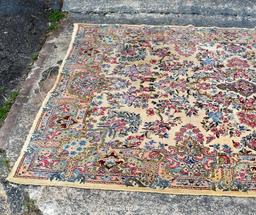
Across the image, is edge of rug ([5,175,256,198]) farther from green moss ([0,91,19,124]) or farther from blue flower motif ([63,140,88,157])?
green moss ([0,91,19,124])

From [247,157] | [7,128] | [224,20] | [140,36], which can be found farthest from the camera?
[224,20]

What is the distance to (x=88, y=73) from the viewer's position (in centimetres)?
465

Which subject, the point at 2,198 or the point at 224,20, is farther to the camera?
the point at 224,20

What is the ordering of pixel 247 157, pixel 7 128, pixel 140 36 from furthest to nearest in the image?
pixel 140 36, pixel 7 128, pixel 247 157

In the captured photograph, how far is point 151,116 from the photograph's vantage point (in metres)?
4.07

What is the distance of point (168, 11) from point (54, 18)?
126cm

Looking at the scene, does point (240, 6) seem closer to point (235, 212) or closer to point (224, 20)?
point (224, 20)

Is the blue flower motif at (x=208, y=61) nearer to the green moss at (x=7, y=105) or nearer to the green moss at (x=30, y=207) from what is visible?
the green moss at (x=7, y=105)

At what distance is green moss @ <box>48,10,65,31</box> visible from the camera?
219 inches

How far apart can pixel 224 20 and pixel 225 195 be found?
2873 millimetres

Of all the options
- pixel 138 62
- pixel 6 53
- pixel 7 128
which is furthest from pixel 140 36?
pixel 7 128

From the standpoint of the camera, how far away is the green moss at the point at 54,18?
5.57m

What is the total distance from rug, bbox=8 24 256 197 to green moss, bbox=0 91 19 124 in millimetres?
283

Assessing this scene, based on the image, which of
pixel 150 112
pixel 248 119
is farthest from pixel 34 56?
pixel 248 119
